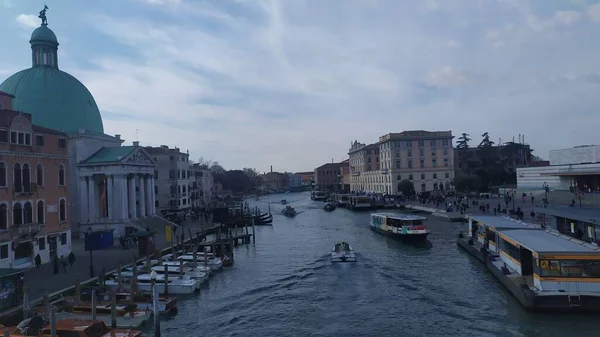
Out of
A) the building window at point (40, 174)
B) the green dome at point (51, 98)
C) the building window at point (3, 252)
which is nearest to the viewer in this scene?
the building window at point (3, 252)

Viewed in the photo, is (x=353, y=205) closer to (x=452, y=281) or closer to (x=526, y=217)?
(x=526, y=217)

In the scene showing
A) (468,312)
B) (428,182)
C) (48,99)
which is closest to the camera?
(468,312)

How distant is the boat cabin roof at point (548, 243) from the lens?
19250mm

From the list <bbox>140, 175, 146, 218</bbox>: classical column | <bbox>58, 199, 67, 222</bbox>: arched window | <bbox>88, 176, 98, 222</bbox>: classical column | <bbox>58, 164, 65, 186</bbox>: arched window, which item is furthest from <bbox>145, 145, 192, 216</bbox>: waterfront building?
<bbox>58, 164, 65, 186</bbox>: arched window

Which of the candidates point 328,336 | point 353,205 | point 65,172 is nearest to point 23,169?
point 65,172

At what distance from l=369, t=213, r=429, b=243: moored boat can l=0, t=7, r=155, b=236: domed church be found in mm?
25674

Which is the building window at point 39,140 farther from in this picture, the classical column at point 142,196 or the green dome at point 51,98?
the classical column at point 142,196

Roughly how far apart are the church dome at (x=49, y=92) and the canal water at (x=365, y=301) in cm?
2457

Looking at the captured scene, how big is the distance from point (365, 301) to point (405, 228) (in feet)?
63.1

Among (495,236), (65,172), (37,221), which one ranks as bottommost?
(495,236)

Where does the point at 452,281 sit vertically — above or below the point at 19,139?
below

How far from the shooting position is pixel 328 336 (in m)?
18.2

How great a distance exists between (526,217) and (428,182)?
48.2 m

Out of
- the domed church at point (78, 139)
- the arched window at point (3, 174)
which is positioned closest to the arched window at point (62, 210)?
the arched window at point (3, 174)
